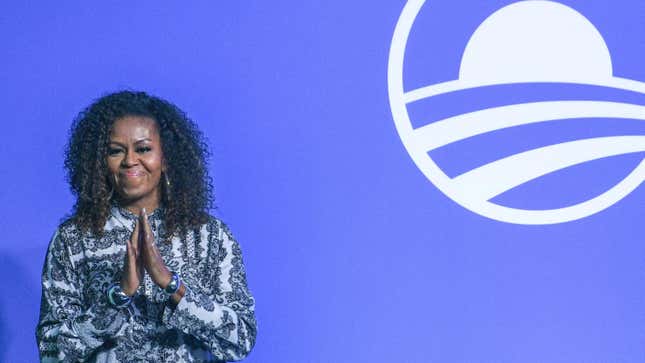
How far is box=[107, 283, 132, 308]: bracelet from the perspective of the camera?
1.57 m

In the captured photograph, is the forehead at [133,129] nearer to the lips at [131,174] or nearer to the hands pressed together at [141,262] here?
the lips at [131,174]

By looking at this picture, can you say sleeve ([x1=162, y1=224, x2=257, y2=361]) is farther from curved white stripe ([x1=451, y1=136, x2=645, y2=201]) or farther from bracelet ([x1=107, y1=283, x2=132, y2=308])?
curved white stripe ([x1=451, y1=136, x2=645, y2=201])

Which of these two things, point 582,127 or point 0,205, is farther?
point 582,127

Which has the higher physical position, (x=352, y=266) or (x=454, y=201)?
(x=454, y=201)

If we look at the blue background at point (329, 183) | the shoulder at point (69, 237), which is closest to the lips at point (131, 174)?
the shoulder at point (69, 237)

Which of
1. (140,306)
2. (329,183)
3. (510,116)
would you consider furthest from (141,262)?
(510,116)

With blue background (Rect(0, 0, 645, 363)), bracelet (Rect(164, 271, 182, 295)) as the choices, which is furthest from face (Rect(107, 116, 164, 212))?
blue background (Rect(0, 0, 645, 363))

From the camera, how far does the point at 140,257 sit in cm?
158

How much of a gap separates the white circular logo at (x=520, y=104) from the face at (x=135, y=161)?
70cm

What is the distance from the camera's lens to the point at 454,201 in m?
2.24

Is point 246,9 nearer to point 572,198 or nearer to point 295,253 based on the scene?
point 295,253

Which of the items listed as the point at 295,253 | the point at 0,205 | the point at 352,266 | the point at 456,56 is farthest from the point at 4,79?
the point at 456,56

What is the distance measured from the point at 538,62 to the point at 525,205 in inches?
14.3

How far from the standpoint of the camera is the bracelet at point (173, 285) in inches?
62.5
